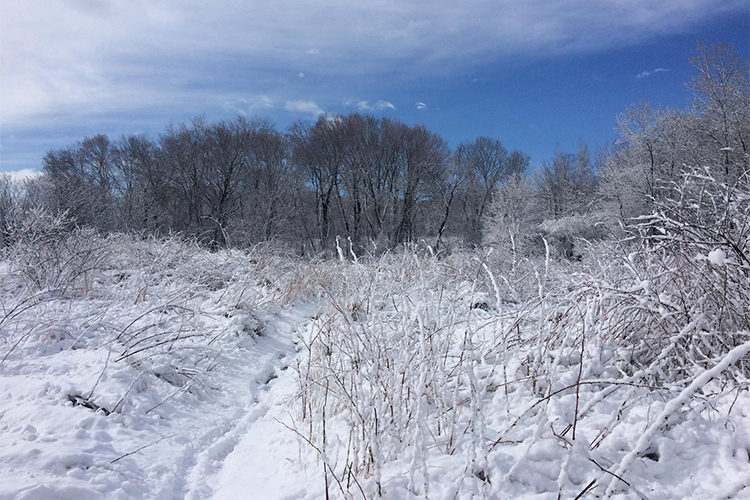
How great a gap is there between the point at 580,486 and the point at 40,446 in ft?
10.5

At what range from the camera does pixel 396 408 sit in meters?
2.49

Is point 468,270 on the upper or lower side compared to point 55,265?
lower

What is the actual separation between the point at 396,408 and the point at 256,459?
131 centimetres

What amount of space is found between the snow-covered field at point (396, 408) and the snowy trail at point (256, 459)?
2cm

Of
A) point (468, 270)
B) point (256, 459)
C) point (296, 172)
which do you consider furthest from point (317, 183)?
point (256, 459)

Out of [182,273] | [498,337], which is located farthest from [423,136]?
[498,337]

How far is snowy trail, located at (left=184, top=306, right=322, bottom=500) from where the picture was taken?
8.36 ft

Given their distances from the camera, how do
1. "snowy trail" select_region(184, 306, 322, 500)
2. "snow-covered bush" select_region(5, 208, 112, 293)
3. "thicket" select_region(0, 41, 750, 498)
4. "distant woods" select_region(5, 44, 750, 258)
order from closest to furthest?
"thicket" select_region(0, 41, 750, 498)
"snowy trail" select_region(184, 306, 322, 500)
"snow-covered bush" select_region(5, 208, 112, 293)
"distant woods" select_region(5, 44, 750, 258)

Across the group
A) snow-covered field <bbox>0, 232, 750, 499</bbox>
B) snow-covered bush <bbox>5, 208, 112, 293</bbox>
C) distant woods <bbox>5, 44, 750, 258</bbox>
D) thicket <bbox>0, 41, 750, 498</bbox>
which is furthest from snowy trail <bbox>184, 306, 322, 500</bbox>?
distant woods <bbox>5, 44, 750, 258</bbox>

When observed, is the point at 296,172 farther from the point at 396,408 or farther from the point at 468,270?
the point at 396,408

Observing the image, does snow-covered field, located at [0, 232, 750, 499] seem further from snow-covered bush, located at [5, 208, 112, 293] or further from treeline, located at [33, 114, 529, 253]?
treeline, located at [33, 114, 529, 253]

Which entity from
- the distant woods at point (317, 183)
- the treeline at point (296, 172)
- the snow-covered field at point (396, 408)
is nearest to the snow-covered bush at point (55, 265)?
the snow-covered field at point (396, 408)

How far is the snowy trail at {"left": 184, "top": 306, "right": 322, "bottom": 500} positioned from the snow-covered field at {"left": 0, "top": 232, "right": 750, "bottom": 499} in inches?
0.7

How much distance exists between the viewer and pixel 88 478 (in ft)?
7.81
